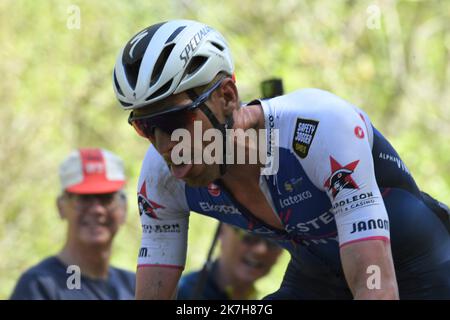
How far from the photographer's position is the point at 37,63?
14156 millimetres

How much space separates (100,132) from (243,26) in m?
3.12

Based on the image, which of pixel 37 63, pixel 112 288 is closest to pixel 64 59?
pixel 37 63

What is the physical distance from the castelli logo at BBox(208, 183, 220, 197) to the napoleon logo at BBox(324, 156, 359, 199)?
0.66 m

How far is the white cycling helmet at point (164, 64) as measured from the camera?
3.96 metres

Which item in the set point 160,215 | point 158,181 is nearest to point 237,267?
point 160,215

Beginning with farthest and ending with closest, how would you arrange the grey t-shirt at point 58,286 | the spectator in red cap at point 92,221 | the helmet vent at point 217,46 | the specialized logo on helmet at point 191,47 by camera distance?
the spectator in red cap at point 92,221, the grey t-shirt at point 58,286, the helmet vent at point 217,46, the specialized logo on helmet at point 191,47

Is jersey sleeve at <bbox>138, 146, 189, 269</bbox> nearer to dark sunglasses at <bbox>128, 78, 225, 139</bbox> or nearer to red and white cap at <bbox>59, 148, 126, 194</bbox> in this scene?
dark sunglasses at <bbox>128, 78, 225, 139</bbox>

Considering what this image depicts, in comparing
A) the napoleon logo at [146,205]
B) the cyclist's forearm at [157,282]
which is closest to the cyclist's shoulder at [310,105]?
the napoleon logo at [146,205]

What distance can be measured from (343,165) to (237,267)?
370 centimetres

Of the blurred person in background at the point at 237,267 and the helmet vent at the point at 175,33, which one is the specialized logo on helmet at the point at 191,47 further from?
the blurred person in background at the point at 237,267

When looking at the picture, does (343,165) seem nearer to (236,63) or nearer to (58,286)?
(58,286)

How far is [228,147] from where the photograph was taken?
423 centimetres
